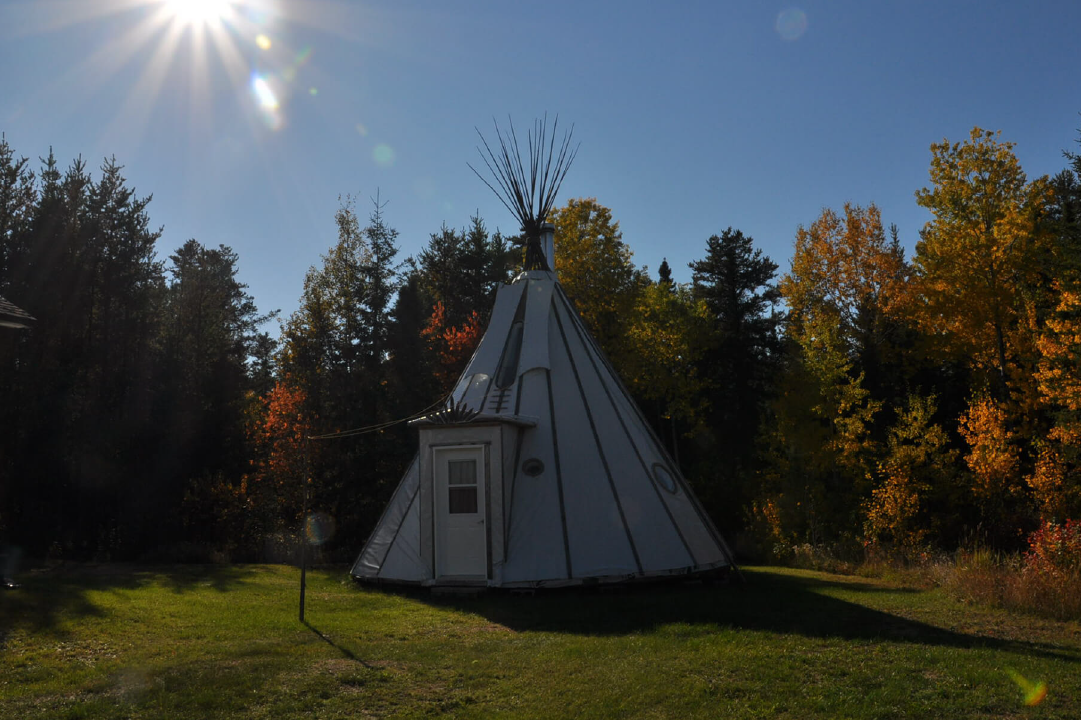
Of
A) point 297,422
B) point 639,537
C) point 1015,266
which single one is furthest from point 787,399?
point 297,422

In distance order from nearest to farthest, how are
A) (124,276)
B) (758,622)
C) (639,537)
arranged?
1. (758,622)
2. (639,537)
3. (124,276)

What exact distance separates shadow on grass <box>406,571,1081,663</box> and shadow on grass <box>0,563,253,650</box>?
3.79 metres

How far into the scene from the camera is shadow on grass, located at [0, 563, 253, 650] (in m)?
7.09

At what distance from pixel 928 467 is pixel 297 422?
15.9 meters

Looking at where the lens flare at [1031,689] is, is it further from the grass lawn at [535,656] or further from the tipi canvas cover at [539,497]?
the tipi canvas cover at [539,497]

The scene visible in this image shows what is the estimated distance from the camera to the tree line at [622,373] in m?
16.0

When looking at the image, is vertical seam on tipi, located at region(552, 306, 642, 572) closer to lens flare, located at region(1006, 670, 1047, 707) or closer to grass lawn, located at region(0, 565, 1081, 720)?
grass lawn, located at region(0, 565, 1081, 720)

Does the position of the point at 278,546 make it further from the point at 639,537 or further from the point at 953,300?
the point at 953,300

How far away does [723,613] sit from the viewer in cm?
745

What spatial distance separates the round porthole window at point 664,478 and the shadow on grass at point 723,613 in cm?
140

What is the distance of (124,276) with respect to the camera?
63.8 feet

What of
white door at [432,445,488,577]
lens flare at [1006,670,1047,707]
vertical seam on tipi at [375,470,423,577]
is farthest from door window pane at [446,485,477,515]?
lens flare at [1006,670,1047,707]

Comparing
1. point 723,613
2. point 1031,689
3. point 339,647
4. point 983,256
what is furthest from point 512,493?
point 983,256

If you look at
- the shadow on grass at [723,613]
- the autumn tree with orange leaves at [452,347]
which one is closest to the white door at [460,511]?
the shadow on grass at [723,613]
